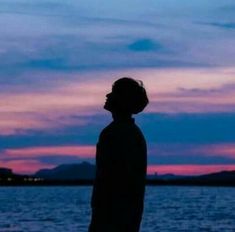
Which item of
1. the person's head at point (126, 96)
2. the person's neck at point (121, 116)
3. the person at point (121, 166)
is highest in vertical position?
the person's head at point (126, 96)

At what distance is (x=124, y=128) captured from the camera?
395 cm

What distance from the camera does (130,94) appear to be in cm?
398

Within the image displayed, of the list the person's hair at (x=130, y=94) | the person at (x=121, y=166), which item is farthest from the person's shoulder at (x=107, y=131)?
the person's hair at (x=130, y=94)

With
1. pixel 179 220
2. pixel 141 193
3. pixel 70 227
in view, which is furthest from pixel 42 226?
pixel 141 193

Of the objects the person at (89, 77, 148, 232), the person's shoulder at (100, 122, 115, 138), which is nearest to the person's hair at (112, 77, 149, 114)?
the person at (89, 77, 148, 232)

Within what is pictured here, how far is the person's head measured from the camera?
13.0 ft

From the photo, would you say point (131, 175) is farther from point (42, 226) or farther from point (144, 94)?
point (42, 226)

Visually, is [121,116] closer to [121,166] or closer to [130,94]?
[130,94]

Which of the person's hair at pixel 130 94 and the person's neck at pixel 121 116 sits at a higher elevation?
the person's hair at pixel 130 94

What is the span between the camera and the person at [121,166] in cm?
387

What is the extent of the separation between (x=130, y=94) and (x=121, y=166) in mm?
316

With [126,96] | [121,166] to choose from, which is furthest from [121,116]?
[121,166]

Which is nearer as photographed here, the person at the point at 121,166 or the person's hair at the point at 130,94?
the person at the point at 121,166

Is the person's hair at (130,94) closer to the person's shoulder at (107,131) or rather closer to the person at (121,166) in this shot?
the person at (121,166)
